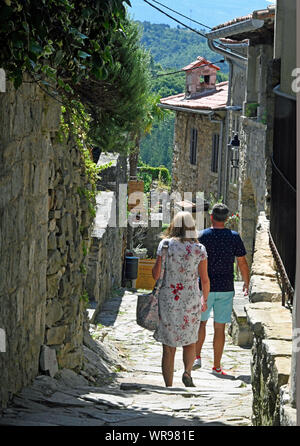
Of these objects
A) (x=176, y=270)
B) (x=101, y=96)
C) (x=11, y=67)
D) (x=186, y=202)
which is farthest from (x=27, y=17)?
(x=186, y=202)

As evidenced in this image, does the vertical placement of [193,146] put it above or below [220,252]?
above

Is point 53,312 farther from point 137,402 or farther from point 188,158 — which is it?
point 188,158

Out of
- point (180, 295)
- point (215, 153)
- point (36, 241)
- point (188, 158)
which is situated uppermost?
point (188, 158)

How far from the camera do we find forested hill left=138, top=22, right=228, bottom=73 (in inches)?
4434

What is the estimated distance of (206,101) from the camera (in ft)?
83.0

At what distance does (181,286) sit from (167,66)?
10088cm

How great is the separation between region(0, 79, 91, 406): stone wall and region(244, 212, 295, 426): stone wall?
1.47 meters

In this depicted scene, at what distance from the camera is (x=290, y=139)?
4590 mm

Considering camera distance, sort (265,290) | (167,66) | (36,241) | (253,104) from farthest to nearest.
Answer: (167,66) → (253,104) → (265,290) → (36,241)

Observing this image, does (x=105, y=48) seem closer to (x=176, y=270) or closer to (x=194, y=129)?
(x=176, y=270)

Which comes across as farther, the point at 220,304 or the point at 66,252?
the point at 220,304

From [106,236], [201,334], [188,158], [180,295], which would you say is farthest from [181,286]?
[188,158]

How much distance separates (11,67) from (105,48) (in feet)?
3.87

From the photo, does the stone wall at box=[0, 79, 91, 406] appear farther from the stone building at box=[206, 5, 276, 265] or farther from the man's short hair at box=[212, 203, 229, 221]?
the stone building at box=[206, 5, 276, 265]
